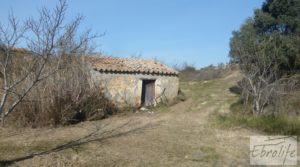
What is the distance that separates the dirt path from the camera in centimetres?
762

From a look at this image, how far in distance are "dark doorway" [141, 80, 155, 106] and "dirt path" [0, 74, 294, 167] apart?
15.8 ft

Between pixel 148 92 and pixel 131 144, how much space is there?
32.4ft

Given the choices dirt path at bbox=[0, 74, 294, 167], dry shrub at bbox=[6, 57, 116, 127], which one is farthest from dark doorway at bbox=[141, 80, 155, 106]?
dirt path at bbox=[0, 74, 294, 167]

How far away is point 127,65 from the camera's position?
60.9 ft

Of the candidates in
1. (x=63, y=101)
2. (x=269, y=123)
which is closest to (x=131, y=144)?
(x=63, y=101)

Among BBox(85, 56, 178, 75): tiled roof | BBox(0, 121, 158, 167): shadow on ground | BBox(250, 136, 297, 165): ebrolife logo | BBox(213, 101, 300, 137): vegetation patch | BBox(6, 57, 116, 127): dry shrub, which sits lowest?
BBox(250, 136, 297, 165): ebrolife logo

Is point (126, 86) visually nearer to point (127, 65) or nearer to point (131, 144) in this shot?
point (127, 65)

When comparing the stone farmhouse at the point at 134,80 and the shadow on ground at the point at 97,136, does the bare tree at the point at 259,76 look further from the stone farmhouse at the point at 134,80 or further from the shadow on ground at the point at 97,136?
the stone farmhouse at the point at 134,80

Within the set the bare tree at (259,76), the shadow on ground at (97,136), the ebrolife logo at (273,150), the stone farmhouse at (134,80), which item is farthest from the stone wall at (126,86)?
the ebrolife logo at (273,150)

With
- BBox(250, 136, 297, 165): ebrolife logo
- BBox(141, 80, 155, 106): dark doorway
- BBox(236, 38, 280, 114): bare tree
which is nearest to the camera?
BBox(250, 136, 297, 165): ebrolife logo

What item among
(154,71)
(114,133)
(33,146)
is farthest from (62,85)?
(154,71)

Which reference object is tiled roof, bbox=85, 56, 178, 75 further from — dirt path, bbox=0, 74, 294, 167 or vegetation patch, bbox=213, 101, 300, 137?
vegetation patch, bbox=213, 101, 300, 137

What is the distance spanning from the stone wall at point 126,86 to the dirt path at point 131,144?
119 inches

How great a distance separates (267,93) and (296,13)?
648cm
